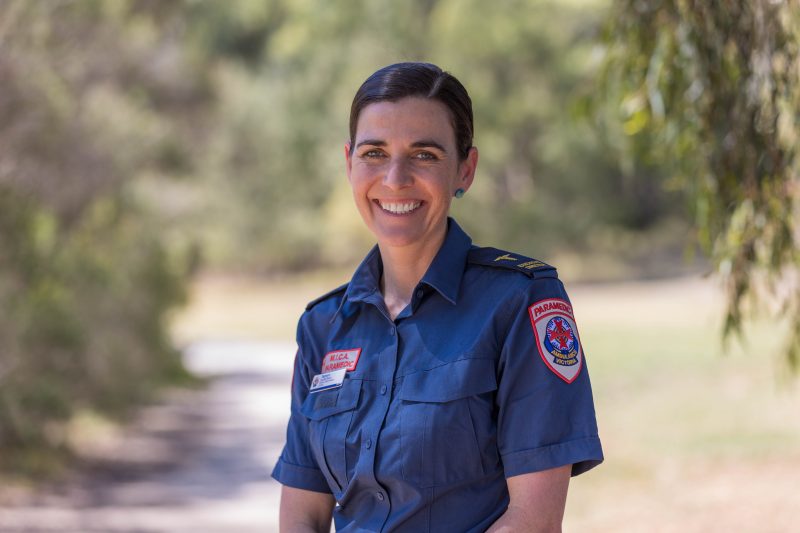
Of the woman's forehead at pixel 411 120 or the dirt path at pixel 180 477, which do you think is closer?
the woman's forehead at pixel 411 120

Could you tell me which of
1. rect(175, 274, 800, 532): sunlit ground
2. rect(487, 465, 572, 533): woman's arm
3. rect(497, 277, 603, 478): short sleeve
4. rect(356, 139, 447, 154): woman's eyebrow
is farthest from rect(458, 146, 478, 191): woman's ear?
rect(175, 274, 800, 532): sunlit ground

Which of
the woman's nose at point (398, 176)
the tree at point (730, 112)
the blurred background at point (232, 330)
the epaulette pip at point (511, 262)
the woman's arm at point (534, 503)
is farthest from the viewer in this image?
the blurred background at point (232, 330)

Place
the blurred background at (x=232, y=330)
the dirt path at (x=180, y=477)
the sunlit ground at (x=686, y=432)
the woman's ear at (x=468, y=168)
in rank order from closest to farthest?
the woman's ear at (x=468, y=168), the blurred background at (x=232, y=330), the sunlit ground at (x=686, y=432), the dirt path at (x=180, y=477)

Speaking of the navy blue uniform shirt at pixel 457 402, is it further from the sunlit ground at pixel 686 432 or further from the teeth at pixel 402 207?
the sunlit ground at pixel 686 432

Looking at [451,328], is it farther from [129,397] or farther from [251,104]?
[251,104]

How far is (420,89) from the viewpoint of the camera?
8.29ft

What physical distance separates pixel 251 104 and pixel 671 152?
4331 centimetres

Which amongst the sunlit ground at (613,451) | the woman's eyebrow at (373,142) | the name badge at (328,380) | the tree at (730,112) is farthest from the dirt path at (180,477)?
the woman's eyebrow at (373,142)

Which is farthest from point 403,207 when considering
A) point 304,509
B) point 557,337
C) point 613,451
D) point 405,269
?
point 613,451

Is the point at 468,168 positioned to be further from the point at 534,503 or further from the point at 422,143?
the point at 534,503

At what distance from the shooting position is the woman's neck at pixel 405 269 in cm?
263

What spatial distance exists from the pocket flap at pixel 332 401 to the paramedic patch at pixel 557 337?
0.42 metres

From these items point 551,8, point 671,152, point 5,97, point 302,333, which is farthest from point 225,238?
point 302,333

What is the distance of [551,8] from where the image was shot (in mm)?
42781
